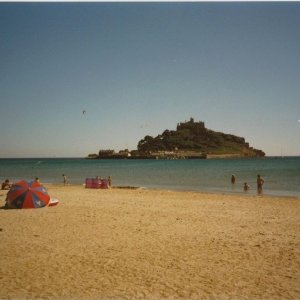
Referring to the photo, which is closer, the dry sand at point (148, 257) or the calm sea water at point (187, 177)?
the dry sand at point (148, 257)

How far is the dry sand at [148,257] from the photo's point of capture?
6094 millimetres

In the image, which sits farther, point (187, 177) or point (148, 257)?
point (187, 177)

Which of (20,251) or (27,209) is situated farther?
(27,209)

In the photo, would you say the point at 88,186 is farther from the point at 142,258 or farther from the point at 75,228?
the point at 142,258

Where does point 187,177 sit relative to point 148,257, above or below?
below

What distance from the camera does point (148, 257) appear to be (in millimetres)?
8062

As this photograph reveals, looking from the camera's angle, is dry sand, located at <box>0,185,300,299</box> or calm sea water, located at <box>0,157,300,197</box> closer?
dry sand, located at <box>0,185,300,299</box>

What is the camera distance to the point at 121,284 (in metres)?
6.36

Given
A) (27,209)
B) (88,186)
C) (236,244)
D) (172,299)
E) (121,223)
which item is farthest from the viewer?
(88,186)

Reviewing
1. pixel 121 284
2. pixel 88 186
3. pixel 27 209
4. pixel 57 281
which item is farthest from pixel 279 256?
pixel 88 186

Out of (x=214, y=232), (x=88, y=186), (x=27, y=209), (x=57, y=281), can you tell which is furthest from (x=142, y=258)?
(x=88, y=186)

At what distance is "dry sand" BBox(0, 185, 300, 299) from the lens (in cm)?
609

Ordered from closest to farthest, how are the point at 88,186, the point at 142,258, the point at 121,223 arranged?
the point at 142,258 < the point at 121,223 < the point at 88,186

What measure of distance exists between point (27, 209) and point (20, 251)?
7.13 meters
